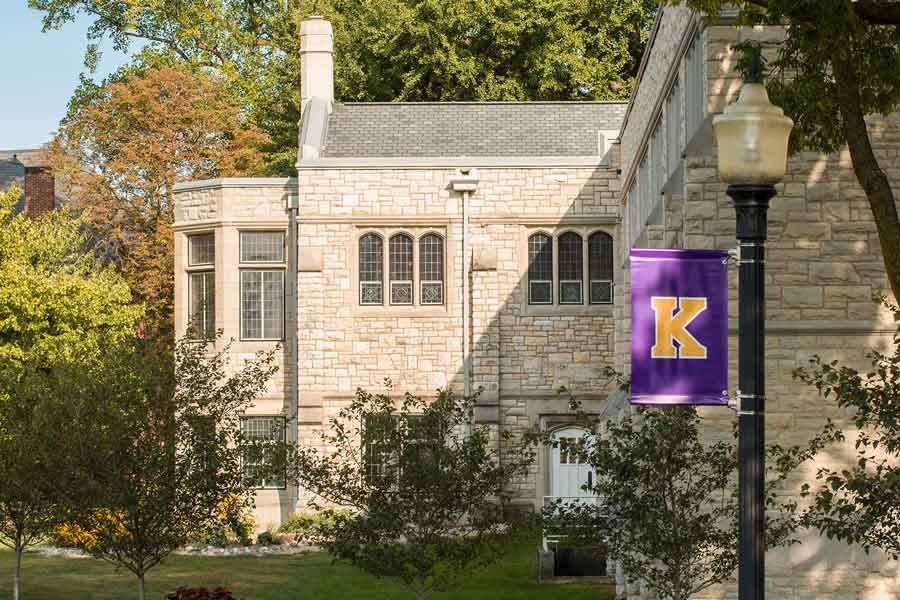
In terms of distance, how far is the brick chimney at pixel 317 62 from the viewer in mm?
37531

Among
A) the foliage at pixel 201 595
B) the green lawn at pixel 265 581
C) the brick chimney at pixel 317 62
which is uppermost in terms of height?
the brick chimney at pixel 317 62

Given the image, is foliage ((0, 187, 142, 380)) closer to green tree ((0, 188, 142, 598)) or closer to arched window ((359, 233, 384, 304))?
green tree ((0, 188, 142, 598))

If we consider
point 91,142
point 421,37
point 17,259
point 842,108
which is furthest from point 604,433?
point 91,142

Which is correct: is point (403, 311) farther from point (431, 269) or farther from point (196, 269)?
point (196, 269)

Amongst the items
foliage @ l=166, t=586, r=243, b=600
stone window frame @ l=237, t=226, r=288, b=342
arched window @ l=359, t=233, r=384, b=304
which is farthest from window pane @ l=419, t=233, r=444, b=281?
foliage @ l=166, t=586, r=243, b=600

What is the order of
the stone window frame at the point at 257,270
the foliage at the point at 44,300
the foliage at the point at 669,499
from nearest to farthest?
the foliage at the point at 669,499
the stone window frame at the point at 257,270
the foliage at the point at 44,300

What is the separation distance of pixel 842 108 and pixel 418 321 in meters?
22.8

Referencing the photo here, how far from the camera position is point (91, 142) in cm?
4850

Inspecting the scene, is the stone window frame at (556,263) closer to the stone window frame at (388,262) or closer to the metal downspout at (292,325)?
the stone window frame at (388,262)

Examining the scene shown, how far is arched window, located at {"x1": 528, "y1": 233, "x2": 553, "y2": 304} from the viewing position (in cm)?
3434

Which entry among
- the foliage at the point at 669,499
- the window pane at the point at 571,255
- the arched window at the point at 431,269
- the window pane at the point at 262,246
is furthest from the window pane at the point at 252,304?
the foliage at the point at 669,499

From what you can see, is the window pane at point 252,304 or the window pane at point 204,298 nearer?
the window pane at point 252,304

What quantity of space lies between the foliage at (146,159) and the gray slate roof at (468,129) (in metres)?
11.9

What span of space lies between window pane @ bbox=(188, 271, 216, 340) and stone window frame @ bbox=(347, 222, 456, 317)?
132 inches
